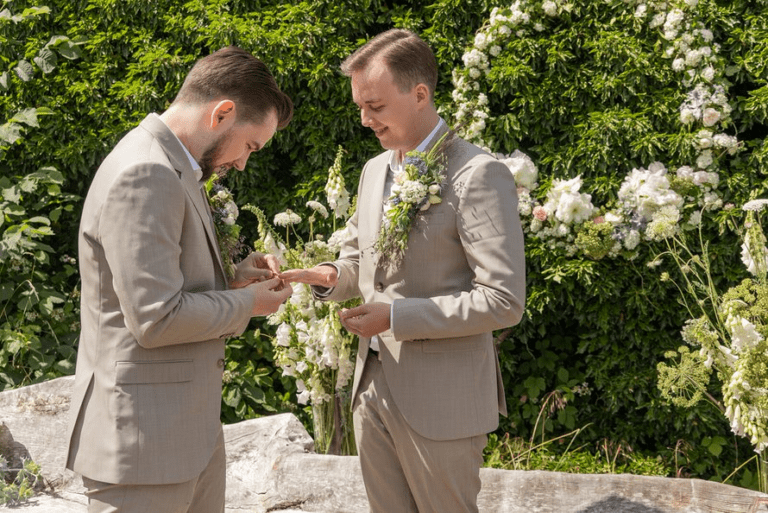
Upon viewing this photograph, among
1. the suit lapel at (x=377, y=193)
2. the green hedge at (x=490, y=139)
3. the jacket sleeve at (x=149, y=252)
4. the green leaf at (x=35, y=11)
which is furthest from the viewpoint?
the green leaf at (x=35, y=11)

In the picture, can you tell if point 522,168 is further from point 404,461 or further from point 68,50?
point 68,50

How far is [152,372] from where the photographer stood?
210 cm

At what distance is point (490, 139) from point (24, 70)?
9.14 ft

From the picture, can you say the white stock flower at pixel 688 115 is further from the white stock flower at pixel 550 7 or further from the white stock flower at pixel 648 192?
the white stock flower at pixel 550 7

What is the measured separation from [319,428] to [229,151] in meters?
2.35

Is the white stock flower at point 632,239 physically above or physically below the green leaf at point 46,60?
below

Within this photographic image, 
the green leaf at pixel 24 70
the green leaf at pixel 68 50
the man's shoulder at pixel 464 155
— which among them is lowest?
the man's shoulder at pixel 464 155

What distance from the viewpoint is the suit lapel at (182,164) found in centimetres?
215

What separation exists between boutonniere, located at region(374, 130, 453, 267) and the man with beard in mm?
482

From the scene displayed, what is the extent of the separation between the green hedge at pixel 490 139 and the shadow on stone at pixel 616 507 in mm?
982

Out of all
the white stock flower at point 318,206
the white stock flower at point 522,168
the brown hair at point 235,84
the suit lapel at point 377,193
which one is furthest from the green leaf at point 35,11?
the brown hair at point 235,84

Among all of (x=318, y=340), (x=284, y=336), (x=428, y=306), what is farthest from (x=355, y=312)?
(x=284, y=336)

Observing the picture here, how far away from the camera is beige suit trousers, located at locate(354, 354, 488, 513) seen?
250 cm

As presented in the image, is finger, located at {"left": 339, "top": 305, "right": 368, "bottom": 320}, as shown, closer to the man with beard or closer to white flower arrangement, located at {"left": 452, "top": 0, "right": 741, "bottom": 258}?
the man with beard
